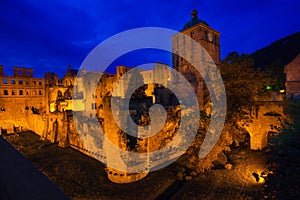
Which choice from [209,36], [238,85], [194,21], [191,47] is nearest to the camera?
[238,85]

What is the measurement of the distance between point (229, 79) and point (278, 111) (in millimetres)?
5415

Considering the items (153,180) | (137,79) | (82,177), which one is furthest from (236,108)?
(137,79)

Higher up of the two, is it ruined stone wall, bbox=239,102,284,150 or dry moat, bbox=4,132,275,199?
ruined stone wall, bbox=239,102,284,150

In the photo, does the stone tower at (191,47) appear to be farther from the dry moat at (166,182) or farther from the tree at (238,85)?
the dry moat at (166,182)

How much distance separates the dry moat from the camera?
9.02 meters

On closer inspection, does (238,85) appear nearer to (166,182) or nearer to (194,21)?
(166,182)

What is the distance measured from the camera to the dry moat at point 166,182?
902cm

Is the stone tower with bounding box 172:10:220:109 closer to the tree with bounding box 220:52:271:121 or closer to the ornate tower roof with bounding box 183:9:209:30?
the ornate tower roof with bounding box 183:9:209:30

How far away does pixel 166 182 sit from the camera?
10648 millimetres

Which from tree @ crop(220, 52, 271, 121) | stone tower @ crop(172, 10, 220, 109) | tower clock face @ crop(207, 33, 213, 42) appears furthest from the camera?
tower clock face @ crop(207, 33, 213, 42)

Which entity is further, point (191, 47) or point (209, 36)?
point (209, 36)

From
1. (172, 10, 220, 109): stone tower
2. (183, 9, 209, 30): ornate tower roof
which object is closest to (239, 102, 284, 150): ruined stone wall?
(172, 10, 220, 109): stone tower

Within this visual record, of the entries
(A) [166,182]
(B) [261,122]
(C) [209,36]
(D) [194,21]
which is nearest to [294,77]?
(B) [261,122]

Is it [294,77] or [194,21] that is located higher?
[194,21]
